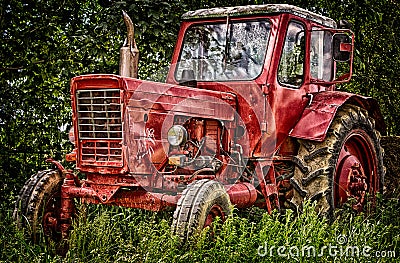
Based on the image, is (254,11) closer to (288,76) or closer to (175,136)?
(288,76)

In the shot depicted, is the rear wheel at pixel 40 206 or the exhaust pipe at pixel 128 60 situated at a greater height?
the exhaust pipe at pixel 128 60

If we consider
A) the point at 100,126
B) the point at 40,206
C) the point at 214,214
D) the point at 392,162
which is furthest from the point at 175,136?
the point at 392,162

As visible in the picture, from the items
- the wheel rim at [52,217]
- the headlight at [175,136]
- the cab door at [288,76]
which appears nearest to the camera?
the headlight at [175,136]

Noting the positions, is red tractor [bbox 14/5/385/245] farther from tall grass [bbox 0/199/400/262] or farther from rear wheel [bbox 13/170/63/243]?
tall grass [bbox 0/199/400/262]

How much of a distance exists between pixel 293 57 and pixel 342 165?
126cm

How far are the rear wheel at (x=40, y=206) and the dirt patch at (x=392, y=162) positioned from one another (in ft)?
14.2

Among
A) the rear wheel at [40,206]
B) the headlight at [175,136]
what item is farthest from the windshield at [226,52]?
the rear wheel at [40,206]

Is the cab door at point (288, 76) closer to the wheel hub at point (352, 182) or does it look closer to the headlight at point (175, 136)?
the wheel hub at point (352, 182)

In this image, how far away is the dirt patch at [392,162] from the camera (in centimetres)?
849

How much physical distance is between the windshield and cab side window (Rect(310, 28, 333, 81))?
0.72 metres

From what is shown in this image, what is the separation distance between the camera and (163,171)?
5.93 m

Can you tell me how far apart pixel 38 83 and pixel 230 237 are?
14.1ft

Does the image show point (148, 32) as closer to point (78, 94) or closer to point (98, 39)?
point (98, 39)

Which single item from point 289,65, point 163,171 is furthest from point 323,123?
point 163,171
